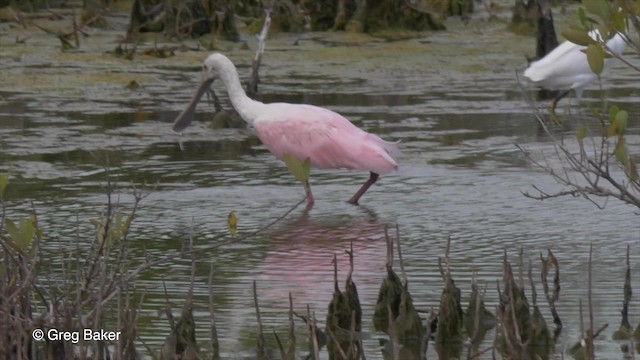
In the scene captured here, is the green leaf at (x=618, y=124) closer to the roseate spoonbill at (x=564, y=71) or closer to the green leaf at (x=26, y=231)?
the green leaf at (x=26, y=231)

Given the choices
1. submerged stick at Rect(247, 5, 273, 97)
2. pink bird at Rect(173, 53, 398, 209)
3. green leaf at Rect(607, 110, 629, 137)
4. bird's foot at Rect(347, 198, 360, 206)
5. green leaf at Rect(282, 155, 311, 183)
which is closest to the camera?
green leaf at Rect(607, 110, 629, 137)

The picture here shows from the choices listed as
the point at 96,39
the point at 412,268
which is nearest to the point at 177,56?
the point at 96,39

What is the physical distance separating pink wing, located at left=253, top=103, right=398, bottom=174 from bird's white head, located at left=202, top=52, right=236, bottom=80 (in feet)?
2.35

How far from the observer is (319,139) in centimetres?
931

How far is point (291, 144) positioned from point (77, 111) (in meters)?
3.87

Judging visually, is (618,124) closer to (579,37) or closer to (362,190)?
(579,37)

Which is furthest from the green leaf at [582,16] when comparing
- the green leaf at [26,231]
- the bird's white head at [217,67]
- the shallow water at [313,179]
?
the bird's white head at [217,67]

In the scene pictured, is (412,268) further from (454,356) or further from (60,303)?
(60,303)

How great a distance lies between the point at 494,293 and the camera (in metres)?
6.45

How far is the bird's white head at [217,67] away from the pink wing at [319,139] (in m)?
0.72

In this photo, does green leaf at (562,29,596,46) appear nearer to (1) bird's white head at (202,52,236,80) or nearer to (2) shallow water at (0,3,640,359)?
(2) shallow water at (0,3,640,359)

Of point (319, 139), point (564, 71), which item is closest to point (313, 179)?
point (319, 139)

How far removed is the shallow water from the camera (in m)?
6.74

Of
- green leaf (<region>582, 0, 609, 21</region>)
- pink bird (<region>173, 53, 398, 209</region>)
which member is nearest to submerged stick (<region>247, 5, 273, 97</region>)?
pink bird (<region>173, 53, 398, 209</region>)
